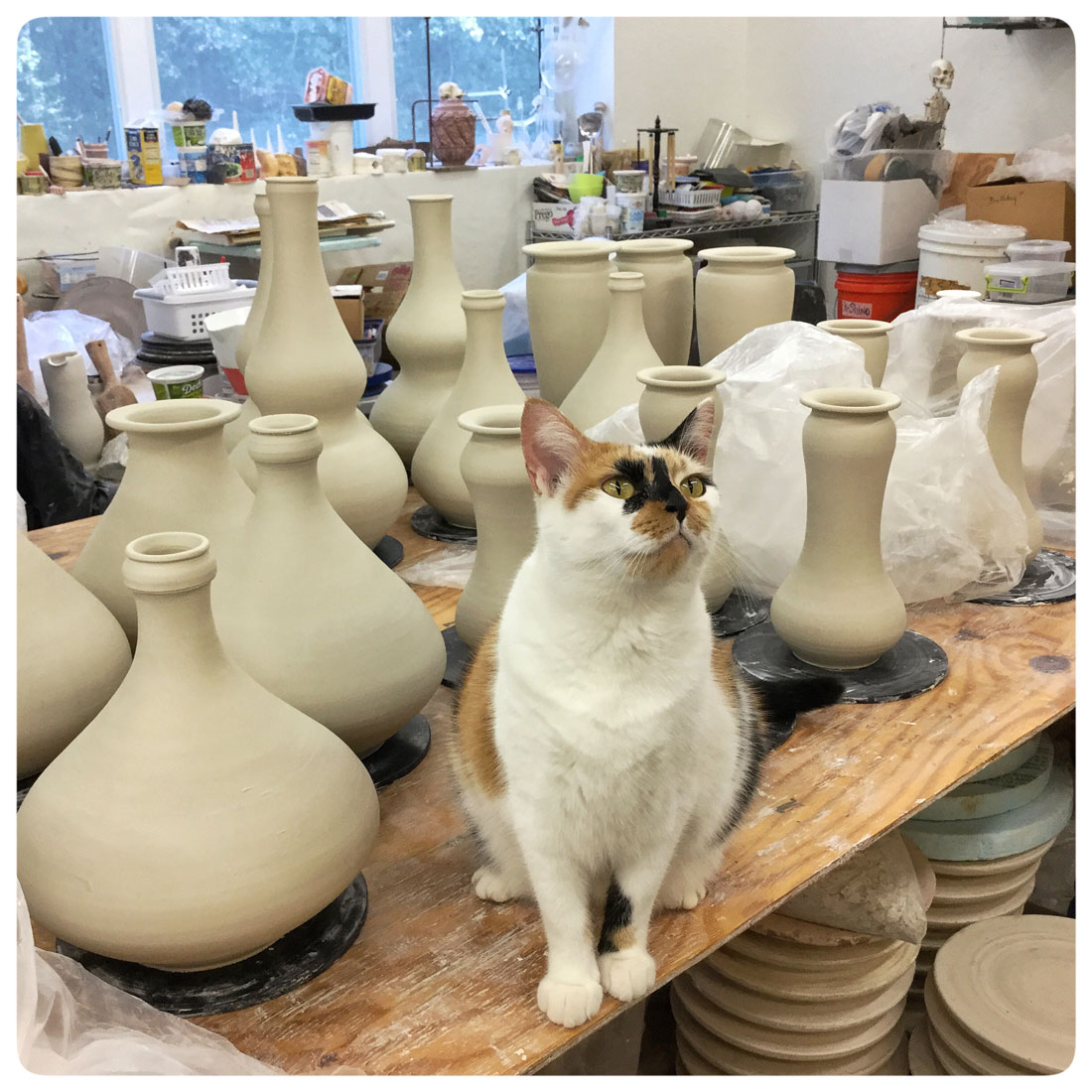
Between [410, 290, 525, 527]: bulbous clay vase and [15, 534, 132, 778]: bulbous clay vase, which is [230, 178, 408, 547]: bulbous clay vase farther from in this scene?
[15, 534, 132, 778]: bulbous clay vase

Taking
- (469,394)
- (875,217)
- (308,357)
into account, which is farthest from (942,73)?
(308,357)

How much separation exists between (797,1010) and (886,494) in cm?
69

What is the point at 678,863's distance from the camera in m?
0.96

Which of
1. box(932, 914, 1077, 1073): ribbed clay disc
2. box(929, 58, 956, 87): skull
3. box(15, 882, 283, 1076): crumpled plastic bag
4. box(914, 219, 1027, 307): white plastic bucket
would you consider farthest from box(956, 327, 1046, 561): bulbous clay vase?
box(929, 58, 956, 87): skull

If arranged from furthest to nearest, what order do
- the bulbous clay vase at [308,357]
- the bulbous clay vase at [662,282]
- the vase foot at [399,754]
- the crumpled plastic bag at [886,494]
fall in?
1. the bulbous clay vase at [662,282]
2. the crumpled plastic bag at [886,494]
3. the bulbous clay vase at [308,357]
4. the vase foot at [399,754]

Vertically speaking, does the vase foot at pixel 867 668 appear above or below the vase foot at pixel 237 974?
above

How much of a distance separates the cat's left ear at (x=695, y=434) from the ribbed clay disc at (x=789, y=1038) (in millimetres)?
731

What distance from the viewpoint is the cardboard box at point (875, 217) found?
3.65 meters

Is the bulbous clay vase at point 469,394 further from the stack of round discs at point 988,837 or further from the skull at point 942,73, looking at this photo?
the skull at point 942,73

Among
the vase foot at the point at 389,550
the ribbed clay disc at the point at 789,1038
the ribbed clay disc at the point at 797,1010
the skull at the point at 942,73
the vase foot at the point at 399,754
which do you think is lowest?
the ribbed clay disc at the point at 789,1038

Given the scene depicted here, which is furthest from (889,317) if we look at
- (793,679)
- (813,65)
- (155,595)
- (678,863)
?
(155,595)

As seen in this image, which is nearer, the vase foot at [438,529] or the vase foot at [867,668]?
the vase foot at [867,668]

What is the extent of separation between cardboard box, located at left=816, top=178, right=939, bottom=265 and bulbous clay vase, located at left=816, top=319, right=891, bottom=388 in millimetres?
2218

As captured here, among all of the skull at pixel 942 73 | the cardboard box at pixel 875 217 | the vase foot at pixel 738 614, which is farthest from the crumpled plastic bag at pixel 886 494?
the skull at pixel 942 73
